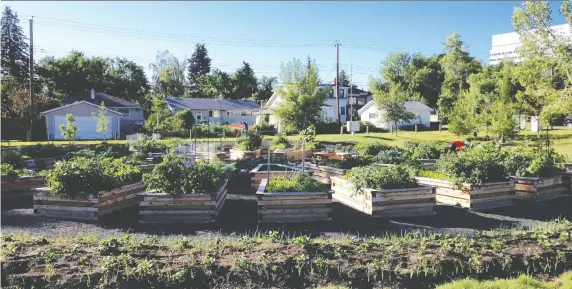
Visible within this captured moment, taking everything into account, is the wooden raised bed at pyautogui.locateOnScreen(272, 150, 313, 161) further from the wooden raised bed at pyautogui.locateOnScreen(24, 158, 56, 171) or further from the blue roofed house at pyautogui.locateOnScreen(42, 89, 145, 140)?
the blue roofed house at pyautogui.locateOnScreen(42, 89, 145, 140)

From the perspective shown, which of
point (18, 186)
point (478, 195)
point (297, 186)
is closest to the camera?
point (297, 186)

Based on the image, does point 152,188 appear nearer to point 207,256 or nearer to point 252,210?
point 252,210

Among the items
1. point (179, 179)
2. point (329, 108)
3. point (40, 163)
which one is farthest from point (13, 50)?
point (179, 179)

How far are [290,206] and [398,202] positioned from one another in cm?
227

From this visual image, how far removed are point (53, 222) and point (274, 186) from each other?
14.0ft

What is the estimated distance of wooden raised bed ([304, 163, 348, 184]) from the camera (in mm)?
12195

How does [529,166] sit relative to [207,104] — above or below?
below

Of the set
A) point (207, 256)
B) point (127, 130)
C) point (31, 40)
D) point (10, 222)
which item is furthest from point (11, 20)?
point (207, 256)

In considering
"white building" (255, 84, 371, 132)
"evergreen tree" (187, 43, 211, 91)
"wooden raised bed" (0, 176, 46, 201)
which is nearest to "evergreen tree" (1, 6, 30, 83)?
"evergreen tree" (187, 43, 211, 91)

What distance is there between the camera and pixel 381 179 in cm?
876

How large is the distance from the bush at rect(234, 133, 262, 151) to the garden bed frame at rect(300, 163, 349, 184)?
706 cm

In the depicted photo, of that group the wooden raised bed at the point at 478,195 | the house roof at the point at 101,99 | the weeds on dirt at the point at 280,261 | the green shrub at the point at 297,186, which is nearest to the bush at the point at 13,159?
the weeds on dirt at the point at 280,261

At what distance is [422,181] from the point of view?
10.3 m

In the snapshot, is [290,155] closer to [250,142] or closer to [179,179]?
[250,142]
